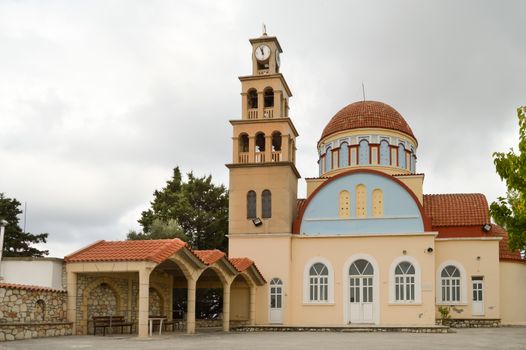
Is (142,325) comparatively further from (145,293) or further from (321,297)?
(321,297)

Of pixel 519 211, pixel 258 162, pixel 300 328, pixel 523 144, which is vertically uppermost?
pixel 258 162

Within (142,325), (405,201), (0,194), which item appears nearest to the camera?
(142,325)

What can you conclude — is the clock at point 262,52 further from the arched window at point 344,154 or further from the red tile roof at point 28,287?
the red tile roof at point 28,287

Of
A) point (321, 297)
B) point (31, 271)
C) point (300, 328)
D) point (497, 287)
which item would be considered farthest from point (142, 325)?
point (497, 287)

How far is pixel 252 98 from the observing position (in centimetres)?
3127

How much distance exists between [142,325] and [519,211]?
11.2 metres

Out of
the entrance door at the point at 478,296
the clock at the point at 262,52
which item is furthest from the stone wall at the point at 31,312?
the entrance door at the point at 478,296

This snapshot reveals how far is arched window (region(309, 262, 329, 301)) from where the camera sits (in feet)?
95.2

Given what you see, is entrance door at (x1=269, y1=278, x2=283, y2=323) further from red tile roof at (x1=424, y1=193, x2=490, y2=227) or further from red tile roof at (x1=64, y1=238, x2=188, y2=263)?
red tile roof at (x1=64, y1=238, x2=188, y2=263)

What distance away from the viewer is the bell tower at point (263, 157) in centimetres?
2967

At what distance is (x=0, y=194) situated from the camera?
40000 mm

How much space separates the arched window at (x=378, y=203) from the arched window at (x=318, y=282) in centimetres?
315

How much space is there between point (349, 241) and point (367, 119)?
7236mm

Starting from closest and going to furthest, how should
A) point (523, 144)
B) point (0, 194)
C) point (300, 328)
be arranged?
point (523, 144) → point (300, 328) → point (0, 194)
